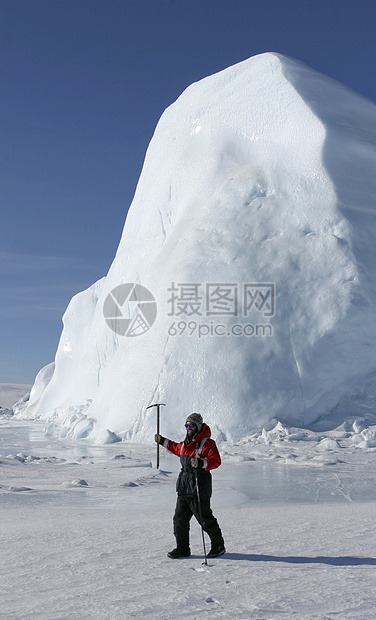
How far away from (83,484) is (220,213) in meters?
9.57

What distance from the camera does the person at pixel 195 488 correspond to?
12.2 ft

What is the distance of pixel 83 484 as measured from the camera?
731cm

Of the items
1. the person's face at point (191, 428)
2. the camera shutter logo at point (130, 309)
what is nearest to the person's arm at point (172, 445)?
the person's face at point (191, 428)

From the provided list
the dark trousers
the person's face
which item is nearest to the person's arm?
the person's face

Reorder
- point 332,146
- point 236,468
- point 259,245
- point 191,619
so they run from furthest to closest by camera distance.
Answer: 1. point 332,146
2. point 259,245
3. point 236,468
4. point 191,619

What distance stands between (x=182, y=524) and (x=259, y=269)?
1046cm

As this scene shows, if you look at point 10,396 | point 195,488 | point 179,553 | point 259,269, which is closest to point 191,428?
point 195,488

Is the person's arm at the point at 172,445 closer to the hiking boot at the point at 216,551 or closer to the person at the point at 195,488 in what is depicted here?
the person at the point at 195,488

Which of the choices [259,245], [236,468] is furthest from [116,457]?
[259,245]

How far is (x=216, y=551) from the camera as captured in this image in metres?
3.65

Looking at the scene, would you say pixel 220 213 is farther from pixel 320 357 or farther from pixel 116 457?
pixel 116 457

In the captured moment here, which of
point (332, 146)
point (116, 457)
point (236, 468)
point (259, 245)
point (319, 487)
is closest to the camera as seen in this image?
point (319, 487)

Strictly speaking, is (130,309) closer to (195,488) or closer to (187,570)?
(195,488)

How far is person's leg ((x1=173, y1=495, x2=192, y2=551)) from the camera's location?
3707mm
